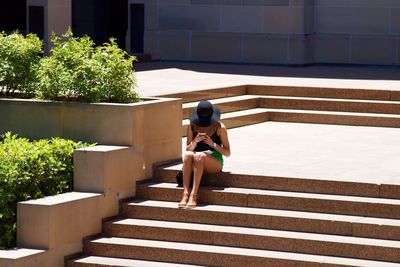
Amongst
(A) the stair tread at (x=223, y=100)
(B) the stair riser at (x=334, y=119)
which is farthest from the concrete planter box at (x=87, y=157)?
→ (B) the stair riser at (x=334, y=119)

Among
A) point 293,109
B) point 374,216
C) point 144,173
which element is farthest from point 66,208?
point 293,109

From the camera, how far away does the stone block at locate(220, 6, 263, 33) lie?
25.0 m

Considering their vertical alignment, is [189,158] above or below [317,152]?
above

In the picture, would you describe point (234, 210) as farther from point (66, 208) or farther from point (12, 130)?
point (12, 130)

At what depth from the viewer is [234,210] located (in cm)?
1380

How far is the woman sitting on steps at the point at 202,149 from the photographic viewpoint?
45.6 ft

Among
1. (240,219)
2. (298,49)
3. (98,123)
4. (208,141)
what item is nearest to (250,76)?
(298,49)

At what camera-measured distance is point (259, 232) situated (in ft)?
44.0

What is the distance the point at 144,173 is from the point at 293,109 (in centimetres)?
556

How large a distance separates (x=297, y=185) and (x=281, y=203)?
31cm

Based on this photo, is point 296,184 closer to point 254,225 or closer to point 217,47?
point 254,225

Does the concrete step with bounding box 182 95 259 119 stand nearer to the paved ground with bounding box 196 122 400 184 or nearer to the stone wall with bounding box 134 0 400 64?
the paved ground with bounding box 196 122 400 184

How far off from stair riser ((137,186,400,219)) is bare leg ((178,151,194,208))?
262 mm

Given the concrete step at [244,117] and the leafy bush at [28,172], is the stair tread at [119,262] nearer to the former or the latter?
the leafy bush at [28,172]
